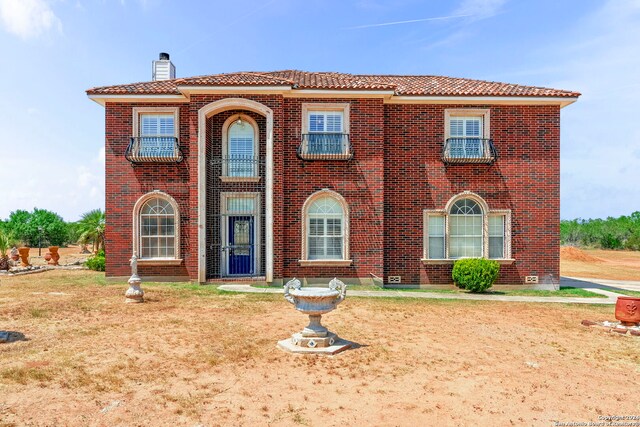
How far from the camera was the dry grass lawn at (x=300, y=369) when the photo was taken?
437 centimetres

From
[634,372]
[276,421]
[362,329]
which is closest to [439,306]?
[362,329]

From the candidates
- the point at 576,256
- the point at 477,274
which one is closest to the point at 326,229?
the point at 477,274

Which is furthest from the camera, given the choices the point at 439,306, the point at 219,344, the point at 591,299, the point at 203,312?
the point at 591,299

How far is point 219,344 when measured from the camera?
269 inches

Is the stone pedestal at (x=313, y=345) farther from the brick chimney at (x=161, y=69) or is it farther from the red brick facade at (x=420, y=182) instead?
the brick chimney at (x=161, y=69)

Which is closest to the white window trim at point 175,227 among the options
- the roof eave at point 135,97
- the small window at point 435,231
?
the roof eave at point 135,97

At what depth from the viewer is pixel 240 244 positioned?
1398 centimetres

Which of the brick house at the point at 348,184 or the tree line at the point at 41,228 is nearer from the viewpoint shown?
the brick house at the point at 348,184

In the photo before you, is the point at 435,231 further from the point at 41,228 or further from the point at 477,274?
the point at 41,228

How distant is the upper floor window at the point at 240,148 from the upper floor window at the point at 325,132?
184cm

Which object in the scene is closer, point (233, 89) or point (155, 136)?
point (233, 89)

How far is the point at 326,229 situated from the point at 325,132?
3428 millimetres

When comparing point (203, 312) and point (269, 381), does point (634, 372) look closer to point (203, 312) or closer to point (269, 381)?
point (269, 381)

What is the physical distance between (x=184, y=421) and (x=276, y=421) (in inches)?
39.5
